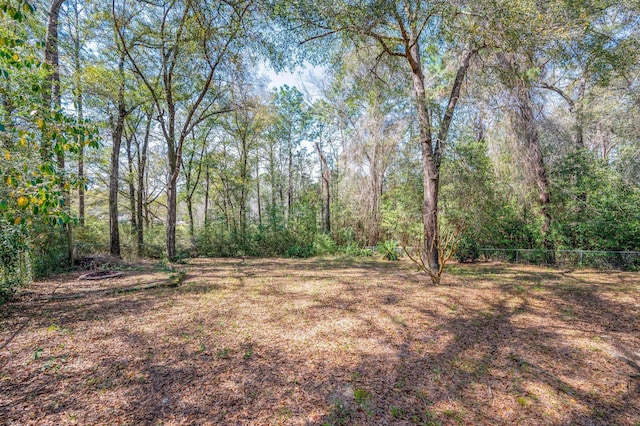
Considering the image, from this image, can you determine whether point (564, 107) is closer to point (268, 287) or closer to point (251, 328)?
point (268, 287)

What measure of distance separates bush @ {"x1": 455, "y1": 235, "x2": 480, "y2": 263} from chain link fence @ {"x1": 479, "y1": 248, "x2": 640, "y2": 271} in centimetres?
27

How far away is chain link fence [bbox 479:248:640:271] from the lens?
21.4ft

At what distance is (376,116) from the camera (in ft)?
34.2

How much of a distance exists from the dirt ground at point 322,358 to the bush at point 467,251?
3.85 metres

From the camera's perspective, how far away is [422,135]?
6105 millimetres

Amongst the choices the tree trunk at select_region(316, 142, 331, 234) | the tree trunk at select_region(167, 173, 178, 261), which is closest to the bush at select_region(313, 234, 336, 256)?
the tree trunk at select_region(316, 142, 331, 234)

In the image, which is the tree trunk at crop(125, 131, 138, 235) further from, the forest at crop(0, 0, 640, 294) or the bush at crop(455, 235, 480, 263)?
the bush at crop(455, 235, 480, 263)

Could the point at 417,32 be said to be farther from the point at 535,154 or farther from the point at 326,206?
the point at 326,206

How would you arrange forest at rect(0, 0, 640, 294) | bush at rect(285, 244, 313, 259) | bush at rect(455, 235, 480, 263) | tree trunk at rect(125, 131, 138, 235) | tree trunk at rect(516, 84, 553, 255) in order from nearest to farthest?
forest at rect(0, 0, 640, 294), tree trunk at rect(516, 84, 553, 255), bush at rect(455, 235, 480, 263), bush at rect(285, 244, 313, 259), tree trunk at rect(125, 131, 138, 235)

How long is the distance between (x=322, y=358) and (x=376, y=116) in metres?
9.68

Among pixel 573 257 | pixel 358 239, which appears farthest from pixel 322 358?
pixel 358 239

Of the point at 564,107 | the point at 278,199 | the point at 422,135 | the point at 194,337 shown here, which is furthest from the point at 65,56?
the point at 564,107

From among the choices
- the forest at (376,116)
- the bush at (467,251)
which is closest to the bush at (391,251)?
the forest at (376,116)

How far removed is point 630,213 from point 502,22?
6072 mm
